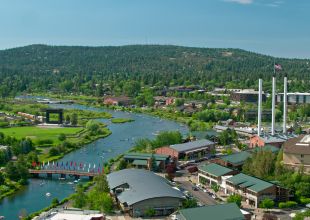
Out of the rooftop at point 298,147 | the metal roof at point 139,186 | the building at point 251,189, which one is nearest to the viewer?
the metal roof at point 139,186

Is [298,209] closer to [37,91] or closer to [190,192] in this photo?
[190,192]

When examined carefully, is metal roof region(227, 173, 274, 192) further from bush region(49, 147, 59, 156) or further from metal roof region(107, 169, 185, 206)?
bush region(49, 147, 59, 156)

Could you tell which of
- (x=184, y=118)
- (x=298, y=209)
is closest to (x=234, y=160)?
(x=298, y=209)

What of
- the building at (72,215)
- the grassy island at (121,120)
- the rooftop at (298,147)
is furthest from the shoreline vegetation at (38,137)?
the rooftop at (298,147)

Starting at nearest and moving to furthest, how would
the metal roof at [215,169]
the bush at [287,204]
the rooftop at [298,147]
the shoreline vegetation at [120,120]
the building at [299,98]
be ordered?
the bush at [287,204] → the metal roof at [215,169] → the rooftop at [298,147] → the shoreline vegetation at [120,120] → the building at [299,98]

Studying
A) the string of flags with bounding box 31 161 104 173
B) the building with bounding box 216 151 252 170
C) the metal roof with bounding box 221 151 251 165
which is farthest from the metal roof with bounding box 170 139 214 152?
the string of flags with bounding box 31 161 104 173

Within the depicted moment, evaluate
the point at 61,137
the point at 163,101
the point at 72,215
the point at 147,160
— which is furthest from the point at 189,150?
the point at 163,101

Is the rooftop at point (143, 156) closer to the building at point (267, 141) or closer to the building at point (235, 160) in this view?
the building at point (235, 160)
